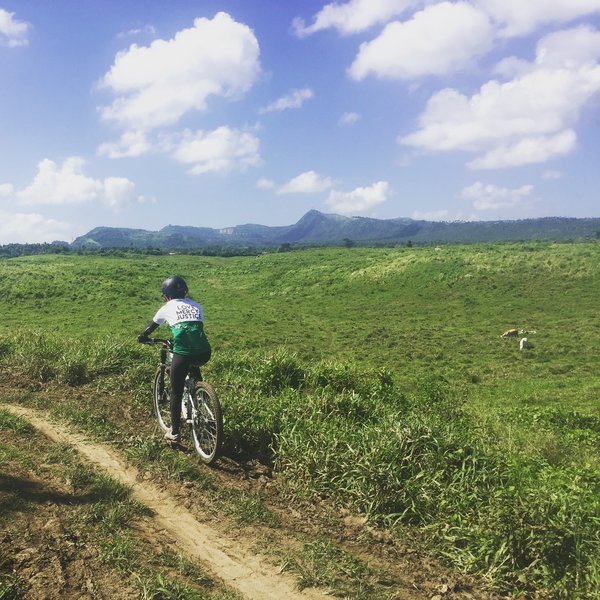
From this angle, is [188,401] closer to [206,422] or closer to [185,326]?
[206,422]

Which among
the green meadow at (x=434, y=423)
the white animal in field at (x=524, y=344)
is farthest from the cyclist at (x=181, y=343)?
the white animal in field at (x=524, y=344)

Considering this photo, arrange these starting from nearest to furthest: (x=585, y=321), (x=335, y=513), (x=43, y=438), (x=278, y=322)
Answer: (x=335, y=513), (x=43, y=438), (x=585, y=321), (x=278, y=322)

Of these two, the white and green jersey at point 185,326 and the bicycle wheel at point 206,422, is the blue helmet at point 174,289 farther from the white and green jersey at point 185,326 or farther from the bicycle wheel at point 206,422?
the bicycle wheel at point 206,422

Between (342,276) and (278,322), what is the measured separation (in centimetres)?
2509

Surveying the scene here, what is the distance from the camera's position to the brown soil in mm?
3963

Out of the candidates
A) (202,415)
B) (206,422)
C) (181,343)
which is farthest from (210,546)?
(181,343)

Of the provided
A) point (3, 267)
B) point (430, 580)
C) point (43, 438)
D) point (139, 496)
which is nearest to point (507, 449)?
point (430, 580)

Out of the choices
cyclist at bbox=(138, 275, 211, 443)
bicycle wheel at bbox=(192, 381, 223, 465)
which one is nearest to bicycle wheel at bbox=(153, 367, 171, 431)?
cyclist at bbox=(138, 275, 211, 443)

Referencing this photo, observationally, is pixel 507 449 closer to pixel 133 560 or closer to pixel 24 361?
pixel 133 560

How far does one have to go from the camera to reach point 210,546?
4.74m

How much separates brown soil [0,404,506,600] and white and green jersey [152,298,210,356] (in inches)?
69.0

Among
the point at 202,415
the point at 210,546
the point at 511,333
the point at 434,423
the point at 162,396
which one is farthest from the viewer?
the point at 511,333

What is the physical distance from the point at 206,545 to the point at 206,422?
2.13m

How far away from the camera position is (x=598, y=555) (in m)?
4.40
